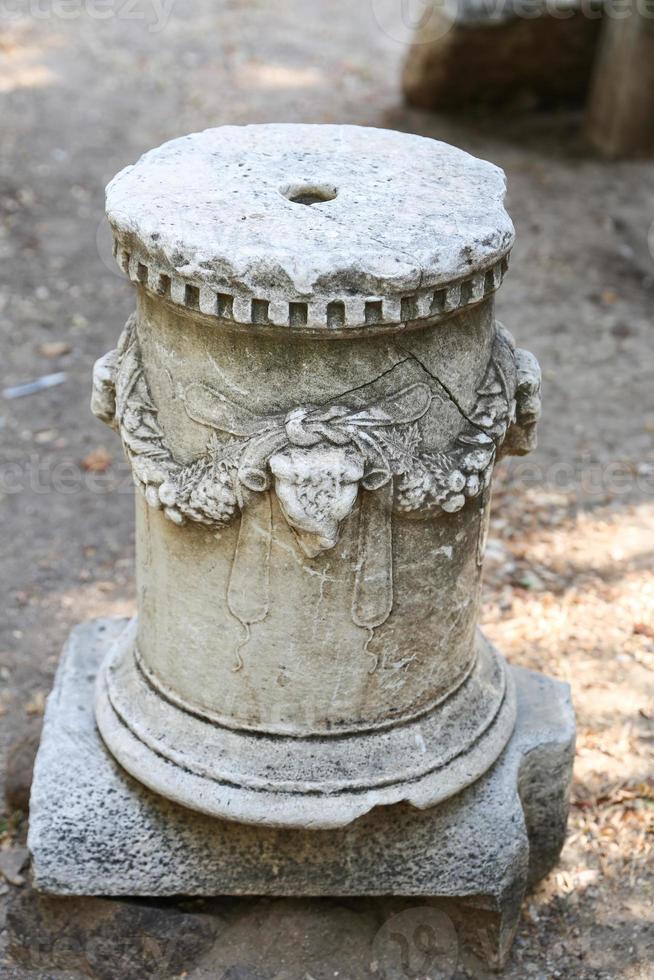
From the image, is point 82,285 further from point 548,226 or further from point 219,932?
point 219,932

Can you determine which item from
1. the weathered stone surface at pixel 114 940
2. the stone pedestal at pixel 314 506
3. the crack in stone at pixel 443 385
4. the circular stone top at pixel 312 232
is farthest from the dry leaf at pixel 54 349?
the crack in stone at pixel 443 385

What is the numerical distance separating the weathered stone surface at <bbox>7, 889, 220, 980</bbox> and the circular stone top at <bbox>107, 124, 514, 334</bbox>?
1.50 m

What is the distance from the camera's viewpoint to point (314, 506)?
7.57 feet

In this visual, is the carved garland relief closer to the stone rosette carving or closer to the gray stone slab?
the stone rosette carving

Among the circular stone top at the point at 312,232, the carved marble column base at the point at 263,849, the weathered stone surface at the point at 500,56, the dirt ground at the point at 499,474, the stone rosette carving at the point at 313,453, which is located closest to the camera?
the circular stone top at the point at 312,232

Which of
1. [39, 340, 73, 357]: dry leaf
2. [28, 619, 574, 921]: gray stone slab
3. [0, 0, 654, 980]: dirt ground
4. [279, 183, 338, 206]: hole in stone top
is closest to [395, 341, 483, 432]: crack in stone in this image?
[279, 183, 338, 206]: hole in stone top

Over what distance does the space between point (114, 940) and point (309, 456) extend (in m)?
1.35

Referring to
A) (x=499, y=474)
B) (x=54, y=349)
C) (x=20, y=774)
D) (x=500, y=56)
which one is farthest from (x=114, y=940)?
(x=500, y=56)

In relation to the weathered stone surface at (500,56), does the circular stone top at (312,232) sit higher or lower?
higher

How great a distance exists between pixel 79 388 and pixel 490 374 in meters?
3.22

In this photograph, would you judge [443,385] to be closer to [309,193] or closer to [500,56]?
[309,193]

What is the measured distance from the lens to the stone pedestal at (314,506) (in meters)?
2.27

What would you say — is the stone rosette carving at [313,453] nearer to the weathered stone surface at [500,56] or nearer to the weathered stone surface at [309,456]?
the weathered stone surface at [309,456]

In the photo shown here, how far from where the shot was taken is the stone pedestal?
2270mm
